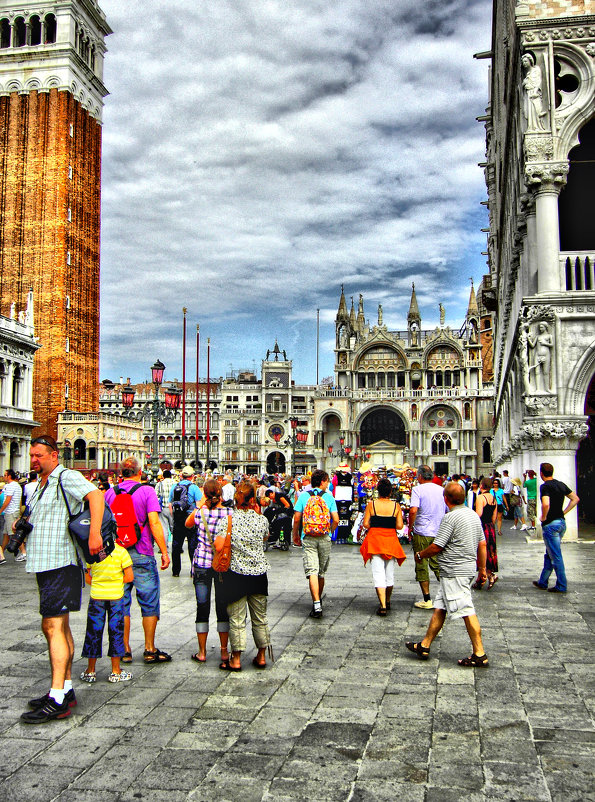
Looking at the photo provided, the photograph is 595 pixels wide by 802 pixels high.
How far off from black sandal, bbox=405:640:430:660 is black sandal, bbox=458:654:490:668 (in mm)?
323

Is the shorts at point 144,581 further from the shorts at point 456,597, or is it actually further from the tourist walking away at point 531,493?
the tourist walking away at point 531,493

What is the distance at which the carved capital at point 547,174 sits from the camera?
14.8m

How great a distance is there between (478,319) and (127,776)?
69709 millimetres

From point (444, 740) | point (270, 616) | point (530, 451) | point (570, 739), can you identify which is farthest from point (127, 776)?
point (530, 451)

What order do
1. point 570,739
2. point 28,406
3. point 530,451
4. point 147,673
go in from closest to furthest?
point 570,739, point 147,673, point 530,451, point 28,406

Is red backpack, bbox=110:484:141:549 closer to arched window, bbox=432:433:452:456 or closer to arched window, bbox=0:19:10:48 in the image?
arched window, bbox=0:19:10:48

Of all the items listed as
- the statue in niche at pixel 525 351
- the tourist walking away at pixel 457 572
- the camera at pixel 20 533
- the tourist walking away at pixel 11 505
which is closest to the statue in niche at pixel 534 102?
the statue in niche at pixel 525 351

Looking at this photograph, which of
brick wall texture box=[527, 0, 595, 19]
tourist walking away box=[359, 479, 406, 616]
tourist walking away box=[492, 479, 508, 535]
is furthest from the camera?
tourist walking away box=[492, 479, 508, 535]

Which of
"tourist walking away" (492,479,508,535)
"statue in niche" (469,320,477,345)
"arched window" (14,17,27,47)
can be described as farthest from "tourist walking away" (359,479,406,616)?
"statue in niche" (469,320,477,345)

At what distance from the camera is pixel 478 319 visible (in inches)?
2778

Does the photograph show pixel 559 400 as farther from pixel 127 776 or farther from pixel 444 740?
pixel 127 776

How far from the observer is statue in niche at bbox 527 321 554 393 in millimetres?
14688

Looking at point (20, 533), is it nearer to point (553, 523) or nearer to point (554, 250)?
point (553, 523)

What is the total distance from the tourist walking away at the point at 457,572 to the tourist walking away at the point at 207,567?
5.92 feet
